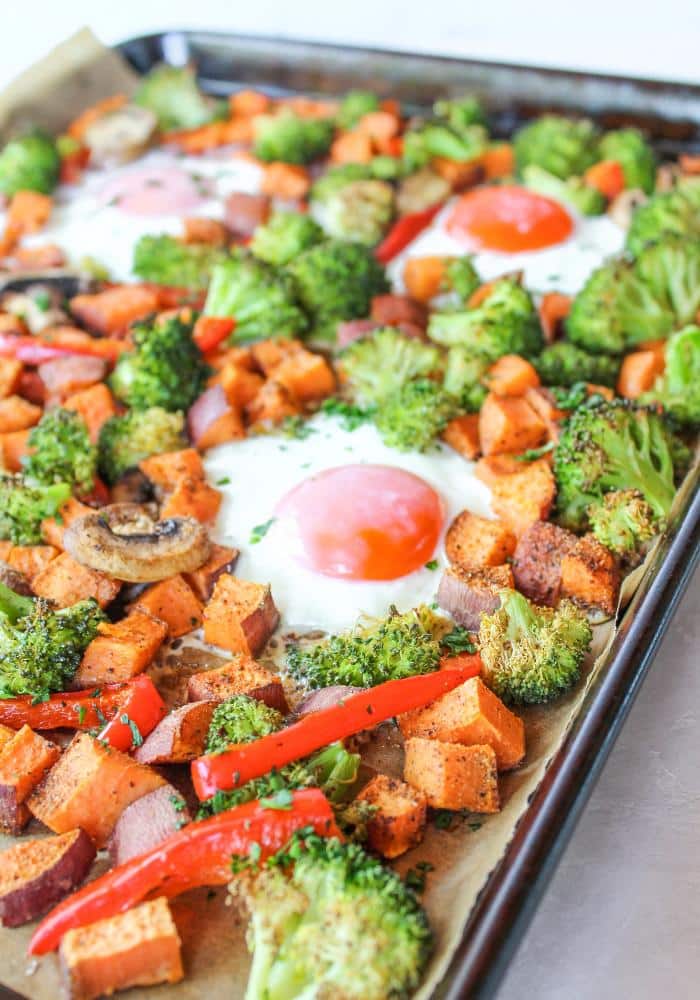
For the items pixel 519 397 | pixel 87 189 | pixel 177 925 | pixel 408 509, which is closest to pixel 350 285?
pixel 519 397

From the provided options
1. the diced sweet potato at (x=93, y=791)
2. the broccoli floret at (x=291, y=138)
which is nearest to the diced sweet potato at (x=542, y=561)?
the diced sweet potato at (x=93, y=791)

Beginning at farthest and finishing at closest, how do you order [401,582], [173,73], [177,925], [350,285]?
[173,73]
[350,285]
[401,582]
[177,925]

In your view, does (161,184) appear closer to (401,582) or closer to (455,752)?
(401,582)

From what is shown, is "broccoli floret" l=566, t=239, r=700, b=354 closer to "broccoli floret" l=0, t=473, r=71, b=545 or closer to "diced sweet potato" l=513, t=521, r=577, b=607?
"diced sweet potato" l=513, t=521, r=577, b=607

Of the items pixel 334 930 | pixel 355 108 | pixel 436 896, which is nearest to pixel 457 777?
pixel 436 896

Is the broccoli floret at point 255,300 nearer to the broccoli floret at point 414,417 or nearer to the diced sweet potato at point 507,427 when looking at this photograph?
the broccoli floret at point 414,417

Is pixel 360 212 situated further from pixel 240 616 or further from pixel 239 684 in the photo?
pixel 239 684
